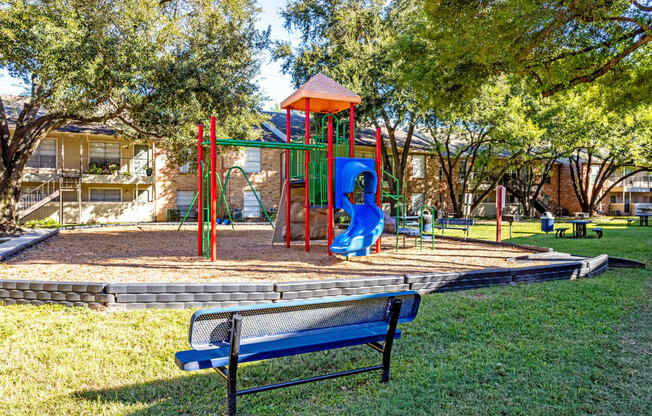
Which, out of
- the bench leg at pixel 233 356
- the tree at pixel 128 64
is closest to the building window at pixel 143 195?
the tree at pixel 128 64

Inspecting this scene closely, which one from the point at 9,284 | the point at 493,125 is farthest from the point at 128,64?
the point at 493,125

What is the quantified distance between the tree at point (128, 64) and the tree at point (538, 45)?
6.32 meters

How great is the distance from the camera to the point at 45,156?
25.5 meters

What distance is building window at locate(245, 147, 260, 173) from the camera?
96.8 feet

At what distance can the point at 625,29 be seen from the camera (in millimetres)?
10703

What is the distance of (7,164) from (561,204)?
43.7 metres

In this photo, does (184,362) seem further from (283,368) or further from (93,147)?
(93,147)

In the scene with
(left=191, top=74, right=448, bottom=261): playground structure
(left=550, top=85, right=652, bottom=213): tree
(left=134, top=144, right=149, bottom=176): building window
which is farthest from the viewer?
(left=134, top=144, right=149, bottom=176): building window

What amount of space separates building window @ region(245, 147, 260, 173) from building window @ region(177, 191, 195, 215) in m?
3.92

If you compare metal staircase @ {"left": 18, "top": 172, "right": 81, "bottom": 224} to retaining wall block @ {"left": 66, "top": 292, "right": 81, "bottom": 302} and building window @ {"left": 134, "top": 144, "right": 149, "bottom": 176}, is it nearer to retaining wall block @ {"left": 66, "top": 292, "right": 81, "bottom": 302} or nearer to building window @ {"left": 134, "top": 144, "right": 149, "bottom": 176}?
building window @ {"left": 134, "top": 144, "right": 149, "bottom": 176}

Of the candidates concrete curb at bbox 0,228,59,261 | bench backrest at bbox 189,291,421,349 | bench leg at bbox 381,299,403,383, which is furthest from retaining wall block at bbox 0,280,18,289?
bench leg at bbox 381,299,403,383

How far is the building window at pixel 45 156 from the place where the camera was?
25.2 meters

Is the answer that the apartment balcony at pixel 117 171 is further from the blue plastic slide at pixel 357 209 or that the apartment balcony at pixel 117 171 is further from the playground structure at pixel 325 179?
the blue plastic slide at pixel 357 209

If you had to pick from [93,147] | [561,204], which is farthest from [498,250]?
[561,204]
